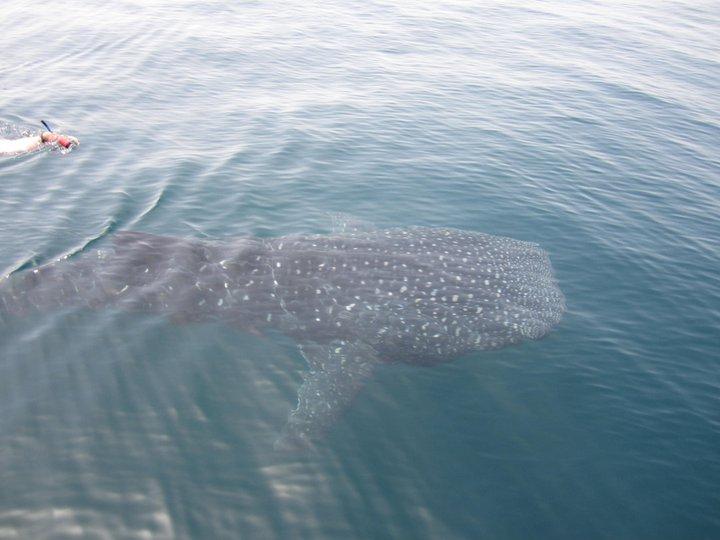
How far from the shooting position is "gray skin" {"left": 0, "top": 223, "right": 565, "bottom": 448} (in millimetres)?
11500

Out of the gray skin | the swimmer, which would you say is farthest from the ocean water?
the gray skin

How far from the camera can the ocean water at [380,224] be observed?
859 centimetres

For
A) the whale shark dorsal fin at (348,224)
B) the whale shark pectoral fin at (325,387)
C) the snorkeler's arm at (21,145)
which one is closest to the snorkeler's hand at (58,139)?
the snorkeler's arm at (21,145)

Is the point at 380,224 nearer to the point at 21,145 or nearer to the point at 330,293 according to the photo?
the point at 330,293

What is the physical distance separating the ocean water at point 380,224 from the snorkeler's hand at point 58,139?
0.57 metres

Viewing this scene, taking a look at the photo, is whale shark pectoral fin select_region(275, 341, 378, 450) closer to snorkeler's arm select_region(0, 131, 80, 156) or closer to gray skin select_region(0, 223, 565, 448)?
gray skin select_region(0, 223, 565, 448)

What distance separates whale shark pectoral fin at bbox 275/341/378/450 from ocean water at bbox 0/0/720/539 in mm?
270

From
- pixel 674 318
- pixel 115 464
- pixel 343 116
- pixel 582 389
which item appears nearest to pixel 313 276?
pixel 115 464

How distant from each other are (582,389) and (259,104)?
1957cm

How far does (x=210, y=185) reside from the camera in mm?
17688

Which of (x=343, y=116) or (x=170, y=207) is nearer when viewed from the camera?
(x=170, y=207)

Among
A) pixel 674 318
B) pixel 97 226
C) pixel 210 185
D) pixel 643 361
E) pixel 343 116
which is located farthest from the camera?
pixel 343 116

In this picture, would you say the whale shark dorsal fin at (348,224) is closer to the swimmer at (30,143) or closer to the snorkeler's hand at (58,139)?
the snorkeler's hand at (58,139)

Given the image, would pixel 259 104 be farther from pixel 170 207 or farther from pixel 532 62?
pixel 532 62
